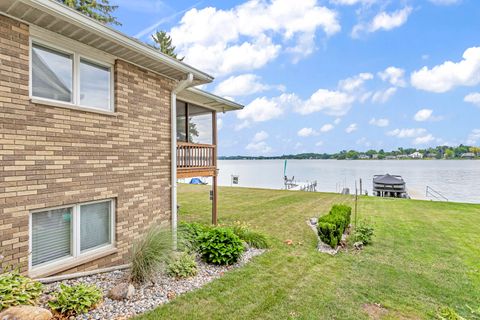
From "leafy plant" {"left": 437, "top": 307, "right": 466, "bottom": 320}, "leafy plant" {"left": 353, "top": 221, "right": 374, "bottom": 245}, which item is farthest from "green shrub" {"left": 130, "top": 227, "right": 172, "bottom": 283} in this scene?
"leafy plant" {"left": 353, "top": 221, "right": 374, "bottom": 245}

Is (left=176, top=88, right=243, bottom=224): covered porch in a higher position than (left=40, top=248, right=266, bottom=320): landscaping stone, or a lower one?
higher

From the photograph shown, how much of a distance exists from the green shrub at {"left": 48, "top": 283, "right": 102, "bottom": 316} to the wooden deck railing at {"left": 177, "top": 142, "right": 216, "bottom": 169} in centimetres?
505

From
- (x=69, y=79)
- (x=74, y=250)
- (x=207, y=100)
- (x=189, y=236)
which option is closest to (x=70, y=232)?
(x=74, y=250)

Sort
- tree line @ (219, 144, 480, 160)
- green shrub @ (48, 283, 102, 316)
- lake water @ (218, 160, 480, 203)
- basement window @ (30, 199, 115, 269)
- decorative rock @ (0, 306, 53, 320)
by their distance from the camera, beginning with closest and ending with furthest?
decorative rock @ (0, 306, 53, 320), green shrub @ (48, 283, 102, 316), basement window @ (30, 199, 115, 269), lake water @ (218, 160, 480, 203), tree line @ (219, 144, 480, 160)

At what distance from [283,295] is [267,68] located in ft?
93.2

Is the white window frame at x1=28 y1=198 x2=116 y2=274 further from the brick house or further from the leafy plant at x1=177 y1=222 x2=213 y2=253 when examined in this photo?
the leafy plant at x1=177 y1=222 x2=213 y2=253

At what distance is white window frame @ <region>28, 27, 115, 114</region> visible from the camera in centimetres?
451

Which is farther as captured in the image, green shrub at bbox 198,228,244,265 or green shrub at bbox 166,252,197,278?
green shrub at bbox 198,228,244,265

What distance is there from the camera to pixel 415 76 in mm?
34281

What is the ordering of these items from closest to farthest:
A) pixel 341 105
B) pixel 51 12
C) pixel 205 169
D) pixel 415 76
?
pixel 51 12 < pixel 205 169 < pixel 415 76 < pixel 341 105

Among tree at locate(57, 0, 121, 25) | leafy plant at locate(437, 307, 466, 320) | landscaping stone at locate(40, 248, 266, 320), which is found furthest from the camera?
tree at locate(57, 0, 121, 25)

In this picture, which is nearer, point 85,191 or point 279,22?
point 85,191

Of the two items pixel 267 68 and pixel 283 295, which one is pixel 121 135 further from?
pixel 267 68

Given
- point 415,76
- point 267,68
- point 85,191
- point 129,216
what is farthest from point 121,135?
point 415,76
